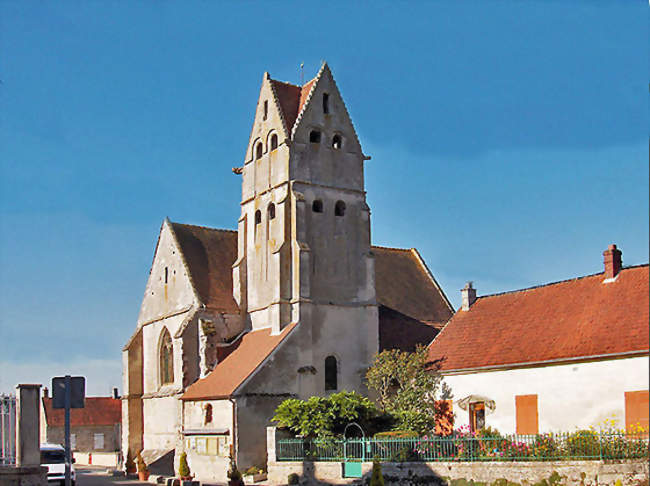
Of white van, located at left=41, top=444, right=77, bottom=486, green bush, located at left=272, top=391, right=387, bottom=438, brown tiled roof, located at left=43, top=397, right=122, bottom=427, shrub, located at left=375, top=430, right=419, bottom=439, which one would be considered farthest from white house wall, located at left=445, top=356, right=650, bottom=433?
brown tiled roof, located at left=43, top=397, right=122, bottom=427

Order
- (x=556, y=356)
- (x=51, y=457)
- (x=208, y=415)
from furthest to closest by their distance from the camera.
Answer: (x=208, y=415) < (x=556, y=356) < (x=51, y=457)

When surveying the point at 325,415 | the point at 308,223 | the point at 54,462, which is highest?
the point at 308,223

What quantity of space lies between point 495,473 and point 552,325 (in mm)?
7986

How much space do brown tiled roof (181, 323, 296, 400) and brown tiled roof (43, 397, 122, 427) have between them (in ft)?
131

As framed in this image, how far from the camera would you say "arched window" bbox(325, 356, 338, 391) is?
127 feet

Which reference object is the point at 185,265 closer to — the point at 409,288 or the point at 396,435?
the point at 409,288

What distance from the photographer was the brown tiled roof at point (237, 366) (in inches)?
1425

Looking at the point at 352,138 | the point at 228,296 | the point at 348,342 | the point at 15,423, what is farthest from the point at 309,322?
the point at 15,423

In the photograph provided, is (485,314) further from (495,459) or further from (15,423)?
(15,423)

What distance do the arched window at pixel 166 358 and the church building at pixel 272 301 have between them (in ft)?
0.28

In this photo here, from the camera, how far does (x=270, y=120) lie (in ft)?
136

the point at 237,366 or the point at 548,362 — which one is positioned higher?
the point at 548,362

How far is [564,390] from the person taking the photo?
29.1 m

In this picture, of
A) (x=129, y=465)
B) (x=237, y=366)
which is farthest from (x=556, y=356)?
(x=129, y=465)
